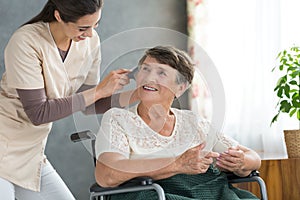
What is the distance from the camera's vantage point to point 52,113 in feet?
6.72

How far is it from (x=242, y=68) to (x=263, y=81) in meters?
0.16

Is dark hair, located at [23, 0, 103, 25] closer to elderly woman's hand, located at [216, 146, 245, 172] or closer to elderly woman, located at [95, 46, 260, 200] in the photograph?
elderly woman, located at [95, 46, 260, 200]

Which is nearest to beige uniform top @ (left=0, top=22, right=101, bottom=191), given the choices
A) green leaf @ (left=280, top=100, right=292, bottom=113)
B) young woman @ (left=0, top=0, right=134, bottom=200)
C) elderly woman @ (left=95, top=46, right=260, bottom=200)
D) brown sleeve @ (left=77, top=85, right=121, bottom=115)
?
young woman @ (left=0, top=0, right=134, bottom=200)

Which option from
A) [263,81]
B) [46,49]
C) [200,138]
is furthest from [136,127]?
[263,81]

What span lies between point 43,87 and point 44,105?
7cm

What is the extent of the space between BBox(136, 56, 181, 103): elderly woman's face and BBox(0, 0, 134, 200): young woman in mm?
89

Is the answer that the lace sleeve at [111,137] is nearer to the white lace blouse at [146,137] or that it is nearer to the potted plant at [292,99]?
the white lace blouse at [146,137]

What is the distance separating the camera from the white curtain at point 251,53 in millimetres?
3221

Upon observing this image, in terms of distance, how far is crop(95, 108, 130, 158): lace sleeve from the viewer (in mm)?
2146

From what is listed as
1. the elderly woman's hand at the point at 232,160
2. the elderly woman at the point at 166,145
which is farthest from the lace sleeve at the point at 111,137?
the elderly woman's hand at the point at 232,160

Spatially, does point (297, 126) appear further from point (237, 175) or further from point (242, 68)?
point (237, 175)

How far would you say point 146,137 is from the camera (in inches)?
87.7

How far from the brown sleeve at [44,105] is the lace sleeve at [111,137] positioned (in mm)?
162

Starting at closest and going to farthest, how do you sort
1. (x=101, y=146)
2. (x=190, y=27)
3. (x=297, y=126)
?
(x=101, y=146), (x=297, y=126), (x=190, y=27)
